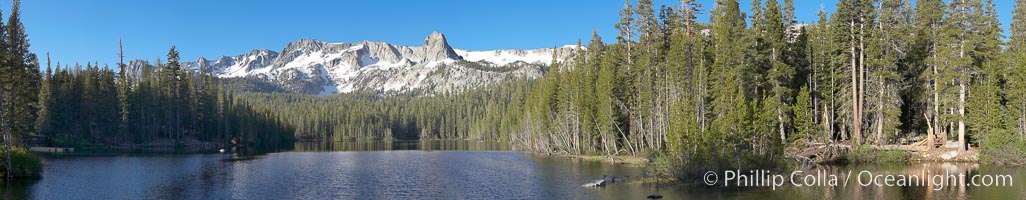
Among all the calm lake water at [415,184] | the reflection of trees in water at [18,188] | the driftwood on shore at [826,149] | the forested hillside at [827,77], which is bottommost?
the calm lake water at [415,184]

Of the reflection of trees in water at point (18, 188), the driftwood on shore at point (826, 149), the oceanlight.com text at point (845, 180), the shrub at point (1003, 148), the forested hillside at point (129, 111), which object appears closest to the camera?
the reflection of trees in water at point (18, 188)

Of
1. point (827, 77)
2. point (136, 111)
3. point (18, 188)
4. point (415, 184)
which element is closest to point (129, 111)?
point (136, 111)

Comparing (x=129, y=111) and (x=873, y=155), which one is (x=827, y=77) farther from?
(x=129, y=111)

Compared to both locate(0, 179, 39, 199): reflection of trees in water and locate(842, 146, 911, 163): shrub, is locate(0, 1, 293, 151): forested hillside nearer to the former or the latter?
locate(0, 179, 39, 199): reflection of trees in water

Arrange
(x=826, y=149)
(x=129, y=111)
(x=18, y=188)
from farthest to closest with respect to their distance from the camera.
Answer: (x=129, y=111) < (x=826, y=149) < (x=18, y=188)

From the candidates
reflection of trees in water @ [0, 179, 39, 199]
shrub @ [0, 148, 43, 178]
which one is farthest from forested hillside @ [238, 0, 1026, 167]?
shrub @ [0, 148, 43, 178]

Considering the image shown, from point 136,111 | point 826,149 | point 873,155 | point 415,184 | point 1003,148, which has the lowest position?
point 415,184

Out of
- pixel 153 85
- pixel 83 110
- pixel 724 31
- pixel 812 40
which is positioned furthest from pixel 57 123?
pixel 812 40

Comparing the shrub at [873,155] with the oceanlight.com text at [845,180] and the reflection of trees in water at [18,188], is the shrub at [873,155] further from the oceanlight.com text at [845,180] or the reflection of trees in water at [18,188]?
the reflection of trees in water at [18,188]

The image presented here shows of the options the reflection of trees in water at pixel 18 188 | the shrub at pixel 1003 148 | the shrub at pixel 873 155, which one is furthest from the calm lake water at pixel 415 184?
the shrub at pixel 873 155

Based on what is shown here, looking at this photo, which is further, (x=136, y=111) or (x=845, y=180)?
(x=136, y=111)

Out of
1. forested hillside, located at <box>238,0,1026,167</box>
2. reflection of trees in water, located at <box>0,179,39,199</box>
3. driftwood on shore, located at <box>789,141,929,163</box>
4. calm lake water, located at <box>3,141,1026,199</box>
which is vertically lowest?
calm lake water, located at <box>3,141,1026,199</box>

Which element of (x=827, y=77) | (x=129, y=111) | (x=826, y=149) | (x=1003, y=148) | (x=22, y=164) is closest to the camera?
(x=22, y=164)

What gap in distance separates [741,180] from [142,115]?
98.9m
